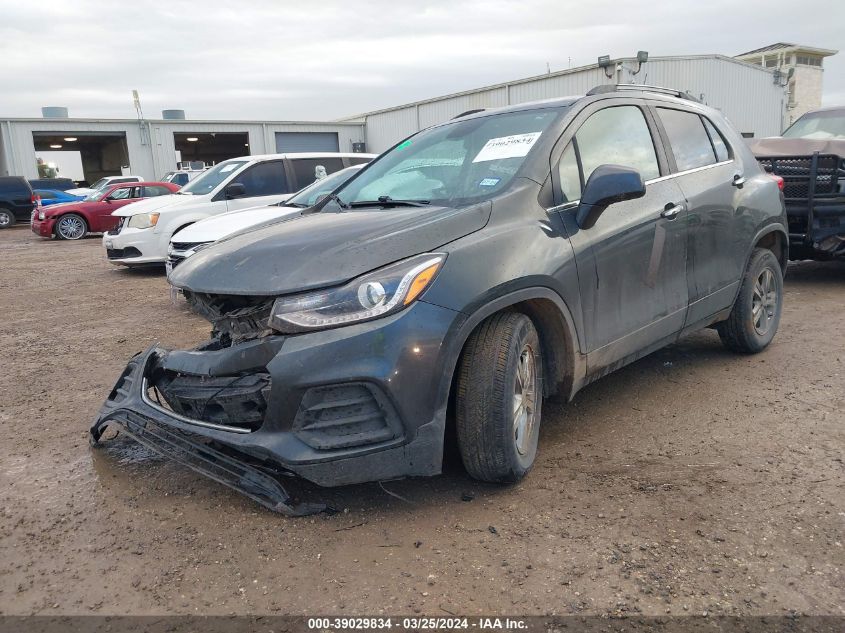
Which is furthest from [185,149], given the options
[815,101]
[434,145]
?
[434,145]

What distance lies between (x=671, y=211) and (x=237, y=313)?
242 cm

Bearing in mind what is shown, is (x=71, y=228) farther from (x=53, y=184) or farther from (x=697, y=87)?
(x=697, y=87)

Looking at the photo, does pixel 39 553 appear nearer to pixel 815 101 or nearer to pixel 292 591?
pixel 292 591

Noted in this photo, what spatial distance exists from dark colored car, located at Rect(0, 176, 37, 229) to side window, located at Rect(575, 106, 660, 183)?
2417 centimetres

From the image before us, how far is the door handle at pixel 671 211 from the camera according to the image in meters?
3.84

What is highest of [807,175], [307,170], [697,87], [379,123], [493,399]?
[379,123]

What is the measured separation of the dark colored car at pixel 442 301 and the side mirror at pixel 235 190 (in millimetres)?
5640

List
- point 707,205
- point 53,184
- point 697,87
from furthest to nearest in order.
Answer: point 53,184
point 697,87
point 707,205

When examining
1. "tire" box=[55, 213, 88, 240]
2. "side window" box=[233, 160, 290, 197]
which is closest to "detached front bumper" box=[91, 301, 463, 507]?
"side window" box=[233, 160, 290, 197]

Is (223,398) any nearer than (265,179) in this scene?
Yes

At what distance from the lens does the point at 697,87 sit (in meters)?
25.7

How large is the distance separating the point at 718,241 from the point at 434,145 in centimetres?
184

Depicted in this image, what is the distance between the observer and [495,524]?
282 centimetres

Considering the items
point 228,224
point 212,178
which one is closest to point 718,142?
point 228,224
